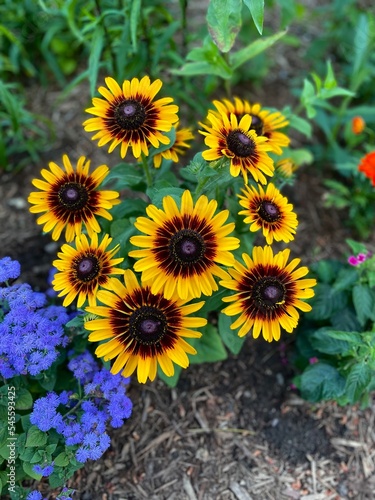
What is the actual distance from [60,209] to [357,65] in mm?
1841

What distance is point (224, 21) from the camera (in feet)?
6.10

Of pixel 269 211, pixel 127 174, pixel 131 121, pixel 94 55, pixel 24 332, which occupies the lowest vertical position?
pixel 24 332

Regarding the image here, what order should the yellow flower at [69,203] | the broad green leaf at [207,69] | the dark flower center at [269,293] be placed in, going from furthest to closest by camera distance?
the broad green leaf at [207,69], the yellow flower at [69,203], the dark flower center at [269,293]

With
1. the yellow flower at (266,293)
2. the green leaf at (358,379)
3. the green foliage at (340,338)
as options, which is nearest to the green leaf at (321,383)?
the green foliage at (340,338)

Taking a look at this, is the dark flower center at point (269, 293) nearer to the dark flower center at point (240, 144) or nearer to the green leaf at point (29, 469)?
the dark flower center at point (240, 144)

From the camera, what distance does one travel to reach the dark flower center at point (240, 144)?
155 cm

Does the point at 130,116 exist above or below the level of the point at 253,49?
below

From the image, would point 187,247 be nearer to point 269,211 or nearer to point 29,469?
point 269,211

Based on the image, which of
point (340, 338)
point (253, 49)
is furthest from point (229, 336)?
point (253, 49)

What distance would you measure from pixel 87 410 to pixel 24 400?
0.75ft

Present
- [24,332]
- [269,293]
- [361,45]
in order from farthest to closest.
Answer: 1. [361,45]
2. [24,332]
3. [269,293]

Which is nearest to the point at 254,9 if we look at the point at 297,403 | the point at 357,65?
the point at 357,65

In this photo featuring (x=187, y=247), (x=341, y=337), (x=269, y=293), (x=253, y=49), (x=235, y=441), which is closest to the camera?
(x=187, y=247)

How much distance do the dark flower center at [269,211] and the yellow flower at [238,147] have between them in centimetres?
10
